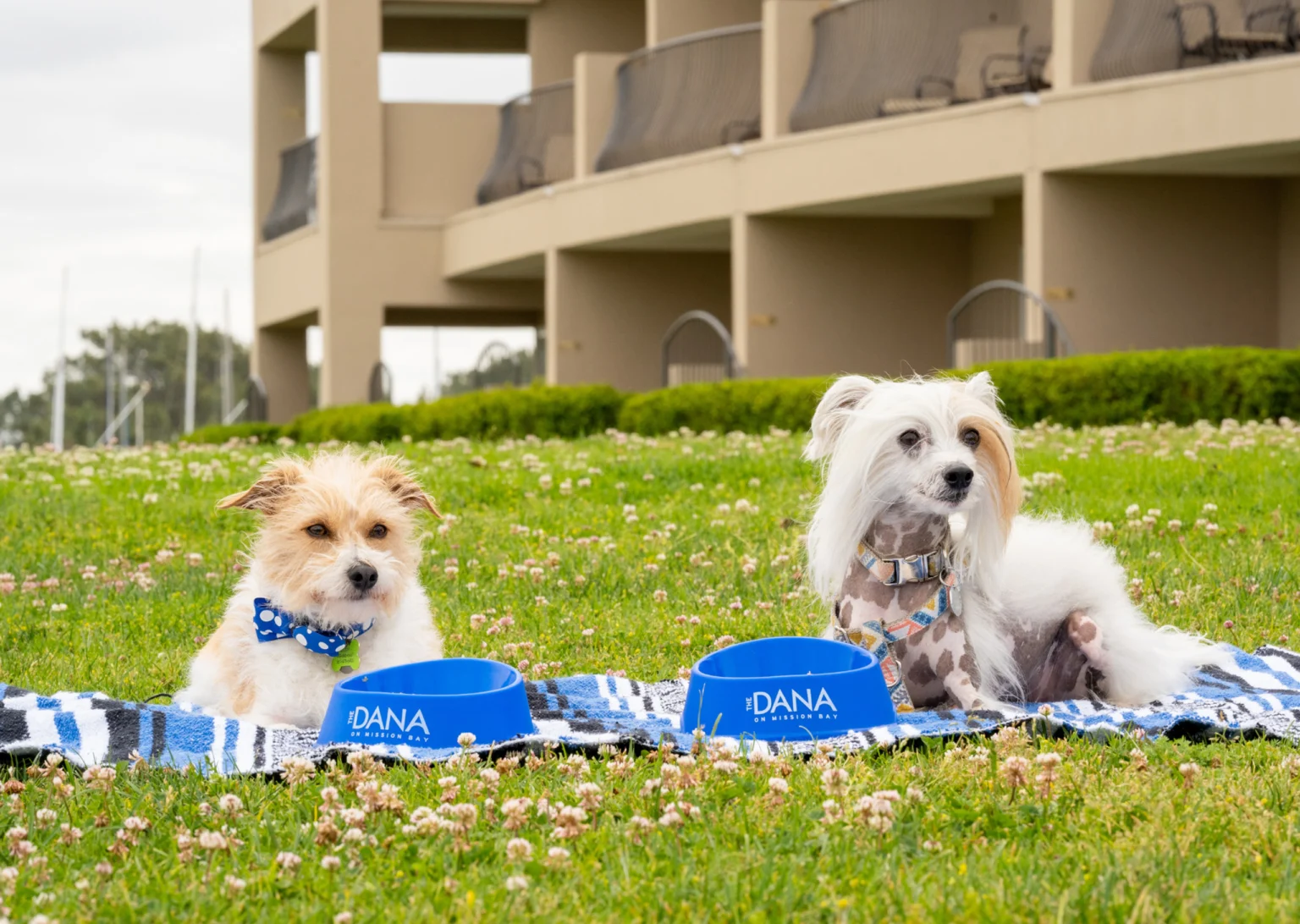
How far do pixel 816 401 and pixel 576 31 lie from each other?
58.9ft

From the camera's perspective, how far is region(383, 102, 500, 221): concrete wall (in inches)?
1278

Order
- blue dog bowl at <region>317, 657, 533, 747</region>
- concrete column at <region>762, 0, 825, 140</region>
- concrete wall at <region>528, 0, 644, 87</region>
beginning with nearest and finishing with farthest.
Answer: blue dog bowl at <region>317, 657, 533, 747</region> → concrete column at <region>762, 0, 825, 140</region> → concrete wall at <region>528, 0, 644, 87</region>

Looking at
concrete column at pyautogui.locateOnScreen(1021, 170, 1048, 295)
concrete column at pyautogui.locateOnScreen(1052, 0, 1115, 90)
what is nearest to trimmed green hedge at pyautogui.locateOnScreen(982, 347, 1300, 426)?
concrete column at pyautogui.locateOnScreen(1021, 170, 1048, 295)

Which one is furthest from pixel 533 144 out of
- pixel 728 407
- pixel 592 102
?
pixel 728 407

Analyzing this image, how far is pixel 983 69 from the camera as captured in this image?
2189 cm

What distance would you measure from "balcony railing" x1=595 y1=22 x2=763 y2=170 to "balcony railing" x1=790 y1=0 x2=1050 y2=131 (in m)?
2.53

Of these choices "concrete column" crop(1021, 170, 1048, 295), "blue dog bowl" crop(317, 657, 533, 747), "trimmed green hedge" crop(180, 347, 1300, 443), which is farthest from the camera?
"concrete column" crop(1021, 170, 1048, 295)

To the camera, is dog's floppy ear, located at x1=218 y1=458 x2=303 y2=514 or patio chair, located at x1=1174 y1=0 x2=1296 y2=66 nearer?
dog's floppy ear, located at x1=218 y1=458 x2=303 y2=514

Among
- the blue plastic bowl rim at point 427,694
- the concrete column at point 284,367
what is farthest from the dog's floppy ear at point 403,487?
the concrete column at point 284,367

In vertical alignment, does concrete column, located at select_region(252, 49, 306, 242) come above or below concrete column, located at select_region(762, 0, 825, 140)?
above

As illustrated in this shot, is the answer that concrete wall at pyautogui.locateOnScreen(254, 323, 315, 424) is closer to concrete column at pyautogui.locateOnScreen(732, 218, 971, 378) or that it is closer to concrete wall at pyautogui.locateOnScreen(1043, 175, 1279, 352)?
concrete column at pyautogui.locateOnScreen(732, 218, 971, 378)

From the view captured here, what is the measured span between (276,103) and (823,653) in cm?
3449

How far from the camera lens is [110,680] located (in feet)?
20.5

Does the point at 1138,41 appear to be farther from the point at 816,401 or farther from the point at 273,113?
the point at 273,113
